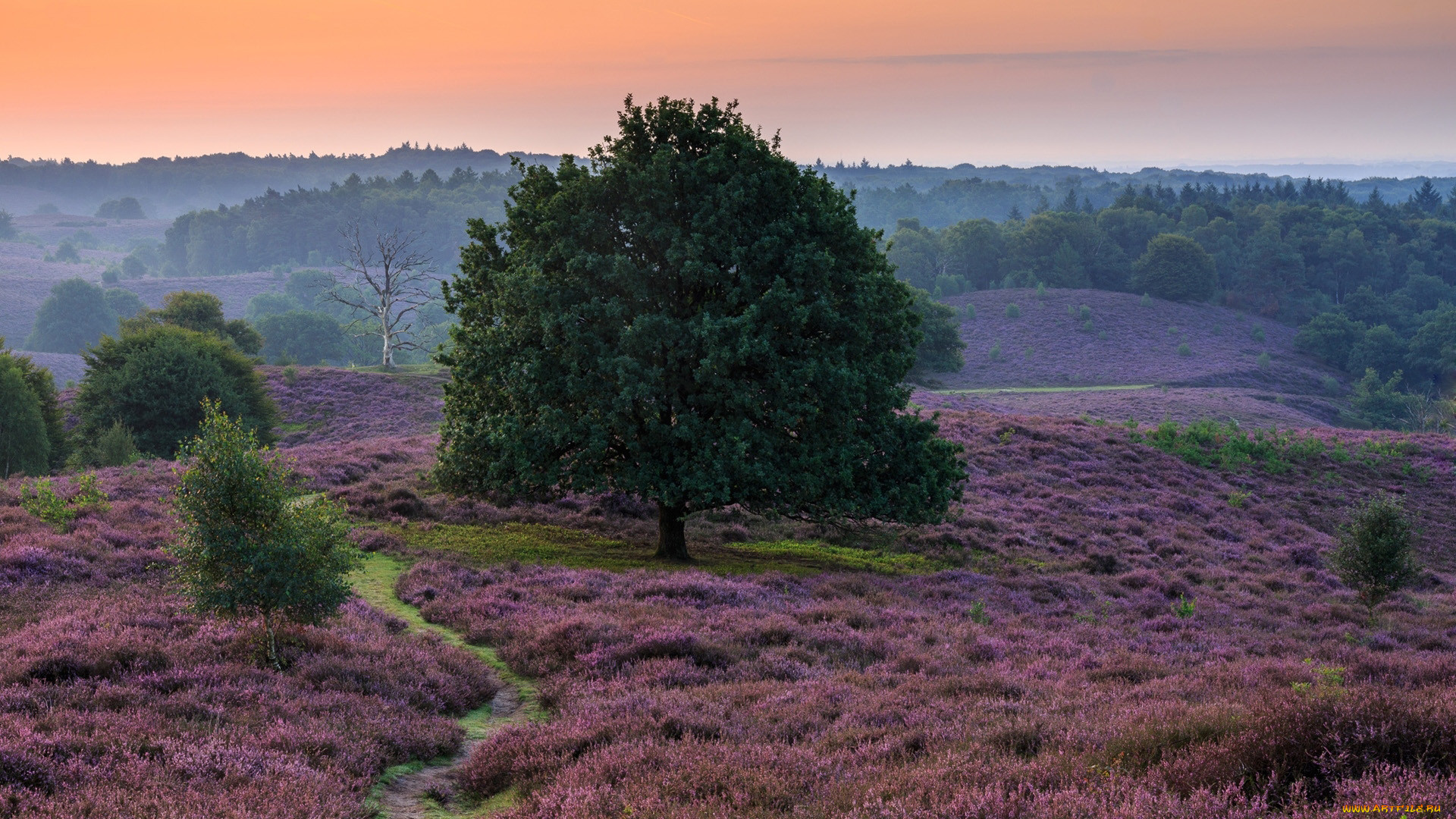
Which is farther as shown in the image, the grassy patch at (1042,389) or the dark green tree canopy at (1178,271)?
the dark green tree canopy at (1178,271)

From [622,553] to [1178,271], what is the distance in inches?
5542

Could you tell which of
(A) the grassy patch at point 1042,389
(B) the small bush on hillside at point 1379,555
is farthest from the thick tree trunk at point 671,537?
(A) the grassy patch at point 1042,389

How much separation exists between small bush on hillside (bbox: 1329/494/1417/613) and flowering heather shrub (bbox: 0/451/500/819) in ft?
73.5

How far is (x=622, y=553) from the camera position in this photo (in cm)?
2336

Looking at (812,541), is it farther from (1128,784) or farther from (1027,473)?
(1128,784)

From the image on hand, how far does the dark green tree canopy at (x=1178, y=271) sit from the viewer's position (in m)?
139

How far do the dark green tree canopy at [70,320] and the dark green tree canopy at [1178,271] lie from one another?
175710mm

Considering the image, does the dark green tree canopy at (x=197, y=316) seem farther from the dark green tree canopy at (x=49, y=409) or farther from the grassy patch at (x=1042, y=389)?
the grassy patch at (x=1042, y=389)

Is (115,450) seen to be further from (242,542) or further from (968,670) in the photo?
(968,670)

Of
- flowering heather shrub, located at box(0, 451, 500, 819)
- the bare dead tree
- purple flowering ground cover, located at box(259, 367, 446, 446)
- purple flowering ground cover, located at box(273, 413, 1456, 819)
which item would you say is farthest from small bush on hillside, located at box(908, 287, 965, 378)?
flowering heather shrub, located at box(0, 451, 500, 819)

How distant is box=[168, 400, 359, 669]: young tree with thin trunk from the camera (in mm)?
11539

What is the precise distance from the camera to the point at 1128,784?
249 inches

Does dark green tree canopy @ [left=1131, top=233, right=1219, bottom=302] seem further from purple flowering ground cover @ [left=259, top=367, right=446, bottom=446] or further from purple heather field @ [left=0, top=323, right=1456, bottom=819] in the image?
purple heather field @ [left=0, top=323, right=1456, bottom=819]

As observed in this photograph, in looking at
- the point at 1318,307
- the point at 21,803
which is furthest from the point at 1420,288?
the point at 21,803
